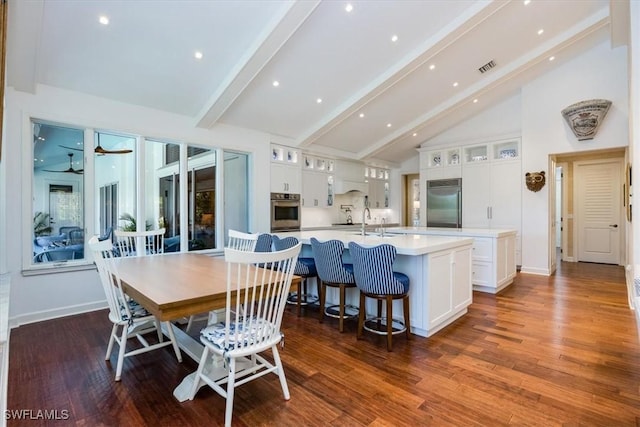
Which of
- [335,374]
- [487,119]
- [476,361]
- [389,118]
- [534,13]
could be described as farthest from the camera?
[487,119]

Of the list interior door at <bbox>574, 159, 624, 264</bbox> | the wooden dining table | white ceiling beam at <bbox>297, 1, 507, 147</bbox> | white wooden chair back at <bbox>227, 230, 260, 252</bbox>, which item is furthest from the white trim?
interior door at <bbox>574, 159, 624, 264</bbox>

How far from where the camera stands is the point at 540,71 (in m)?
5.82

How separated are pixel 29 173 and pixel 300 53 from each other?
3370mm

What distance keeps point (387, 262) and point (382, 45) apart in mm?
3005

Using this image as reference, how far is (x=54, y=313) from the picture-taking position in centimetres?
361

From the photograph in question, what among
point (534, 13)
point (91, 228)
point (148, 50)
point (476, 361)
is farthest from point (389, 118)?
point (91, 228)

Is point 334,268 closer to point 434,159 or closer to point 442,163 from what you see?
point 442,163

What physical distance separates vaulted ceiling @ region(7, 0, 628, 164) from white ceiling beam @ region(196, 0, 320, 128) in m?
0.01

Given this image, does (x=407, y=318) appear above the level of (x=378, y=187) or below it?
below

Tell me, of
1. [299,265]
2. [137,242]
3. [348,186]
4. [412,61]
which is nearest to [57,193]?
[137,242]

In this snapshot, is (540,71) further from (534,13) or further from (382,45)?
(382,45)

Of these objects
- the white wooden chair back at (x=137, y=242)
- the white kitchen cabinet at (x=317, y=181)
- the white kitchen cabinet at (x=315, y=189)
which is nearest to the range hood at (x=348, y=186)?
the white kitchen cabinet at (x=317, y=181)

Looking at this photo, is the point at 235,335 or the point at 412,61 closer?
the point at 235,335

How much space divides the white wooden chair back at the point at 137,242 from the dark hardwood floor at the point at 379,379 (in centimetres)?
85
